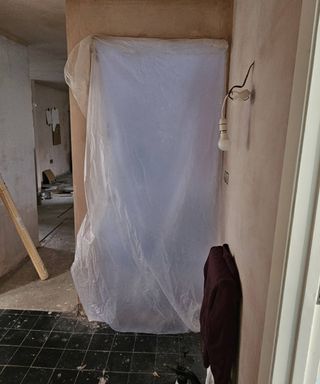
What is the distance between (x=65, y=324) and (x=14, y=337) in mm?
313

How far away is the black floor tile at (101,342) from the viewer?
1845 mm

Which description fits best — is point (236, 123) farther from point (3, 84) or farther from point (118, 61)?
point (3, 84)

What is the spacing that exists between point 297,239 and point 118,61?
4.88 ft

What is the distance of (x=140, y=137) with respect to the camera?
1811mm

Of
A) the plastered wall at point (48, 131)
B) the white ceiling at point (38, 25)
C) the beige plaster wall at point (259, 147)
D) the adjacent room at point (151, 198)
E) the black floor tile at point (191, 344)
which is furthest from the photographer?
the plastered wall at point (48, 131)

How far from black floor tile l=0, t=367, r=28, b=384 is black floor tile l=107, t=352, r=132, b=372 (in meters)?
0.46

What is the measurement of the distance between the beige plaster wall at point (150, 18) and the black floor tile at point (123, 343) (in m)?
1.83

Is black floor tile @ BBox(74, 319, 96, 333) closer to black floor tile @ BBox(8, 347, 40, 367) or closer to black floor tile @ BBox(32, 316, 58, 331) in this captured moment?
black floor tile @ BBox(32, 316, 58, 331)

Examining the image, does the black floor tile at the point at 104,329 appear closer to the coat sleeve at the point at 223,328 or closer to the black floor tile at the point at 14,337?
the black floor tile at the point at 14,337

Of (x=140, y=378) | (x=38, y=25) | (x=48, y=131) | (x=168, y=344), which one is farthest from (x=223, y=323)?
(x=48, y=131)

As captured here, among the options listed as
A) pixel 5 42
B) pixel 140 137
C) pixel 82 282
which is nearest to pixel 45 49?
pixel 5 42

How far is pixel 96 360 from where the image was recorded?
5.74ft

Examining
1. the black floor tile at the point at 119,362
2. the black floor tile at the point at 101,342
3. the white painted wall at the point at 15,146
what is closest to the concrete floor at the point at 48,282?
the white painted wall at the point at 15,146

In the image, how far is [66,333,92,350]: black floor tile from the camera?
185 centimetres
